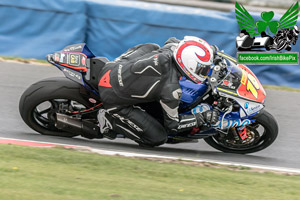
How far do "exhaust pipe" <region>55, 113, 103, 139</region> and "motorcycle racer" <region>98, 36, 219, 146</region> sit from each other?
4.6 inches

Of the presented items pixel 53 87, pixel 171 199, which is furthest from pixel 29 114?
pixel 171 199

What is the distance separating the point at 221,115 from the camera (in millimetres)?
5758

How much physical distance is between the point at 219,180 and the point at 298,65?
5.09 metres

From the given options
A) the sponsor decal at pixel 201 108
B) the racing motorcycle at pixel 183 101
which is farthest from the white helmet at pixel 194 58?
the sponsor decal at pixel 201 108

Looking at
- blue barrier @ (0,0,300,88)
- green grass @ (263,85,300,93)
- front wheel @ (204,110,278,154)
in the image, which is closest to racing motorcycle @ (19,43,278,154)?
front wheel @ (204,110,278,154)

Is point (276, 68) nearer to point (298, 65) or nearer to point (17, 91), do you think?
point (298, 65)

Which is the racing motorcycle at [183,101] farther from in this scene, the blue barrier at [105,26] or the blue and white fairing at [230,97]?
the blue barrier at [105,26]

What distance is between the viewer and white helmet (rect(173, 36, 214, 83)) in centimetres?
523

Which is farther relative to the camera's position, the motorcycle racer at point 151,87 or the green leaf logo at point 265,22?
the green leaf logo at point 265,22

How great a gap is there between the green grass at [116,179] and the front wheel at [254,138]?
590 mm

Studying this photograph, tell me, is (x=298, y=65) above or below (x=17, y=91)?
above

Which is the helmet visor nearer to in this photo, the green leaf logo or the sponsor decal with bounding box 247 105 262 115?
the sponsor decal with bounding box 247 105 262 115

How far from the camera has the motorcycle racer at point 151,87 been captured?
→ 5.29 meters

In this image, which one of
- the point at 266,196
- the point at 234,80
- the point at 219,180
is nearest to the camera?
the point at 266,196
